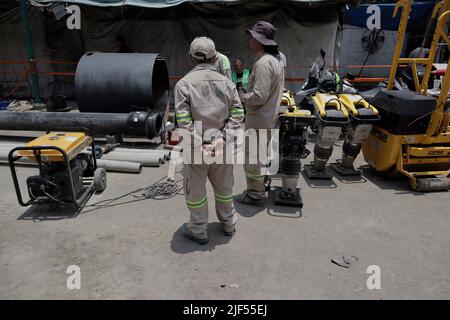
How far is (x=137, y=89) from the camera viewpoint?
630 centimetres

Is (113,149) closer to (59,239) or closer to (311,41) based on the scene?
(59,239)

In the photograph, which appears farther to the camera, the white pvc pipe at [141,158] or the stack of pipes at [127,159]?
the white pvc pipe at [141,158]

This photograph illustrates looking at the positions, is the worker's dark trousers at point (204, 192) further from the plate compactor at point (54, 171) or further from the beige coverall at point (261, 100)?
the plate compactor at point (54, 171)

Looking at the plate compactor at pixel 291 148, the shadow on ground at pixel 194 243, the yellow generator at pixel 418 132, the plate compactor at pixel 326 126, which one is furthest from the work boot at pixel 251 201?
the yellow generator at pixel 418 132

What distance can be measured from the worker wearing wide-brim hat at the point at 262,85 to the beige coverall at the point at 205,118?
544 millimetres

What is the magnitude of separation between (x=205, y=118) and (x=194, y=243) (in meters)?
1.27

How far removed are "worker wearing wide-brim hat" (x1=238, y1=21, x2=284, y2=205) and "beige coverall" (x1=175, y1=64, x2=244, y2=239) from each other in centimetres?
54

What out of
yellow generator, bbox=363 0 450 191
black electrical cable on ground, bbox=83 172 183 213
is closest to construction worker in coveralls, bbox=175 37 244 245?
black electrical cable on ground, bbox=83 172 183 213

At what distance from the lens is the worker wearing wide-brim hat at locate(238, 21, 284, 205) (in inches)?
140

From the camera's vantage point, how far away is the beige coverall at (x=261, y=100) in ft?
11.7

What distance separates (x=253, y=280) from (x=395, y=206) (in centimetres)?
237

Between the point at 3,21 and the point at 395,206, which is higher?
the point at 3,21

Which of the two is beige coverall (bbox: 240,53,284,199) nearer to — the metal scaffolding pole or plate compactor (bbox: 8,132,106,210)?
plate compactor (bbox: 8,132,106,210)

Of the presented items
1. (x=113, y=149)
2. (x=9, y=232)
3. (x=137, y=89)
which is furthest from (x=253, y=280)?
(x=137, y=89)
